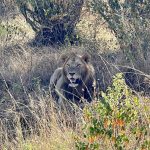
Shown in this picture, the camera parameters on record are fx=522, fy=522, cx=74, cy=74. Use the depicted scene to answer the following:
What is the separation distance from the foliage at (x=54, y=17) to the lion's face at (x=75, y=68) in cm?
229

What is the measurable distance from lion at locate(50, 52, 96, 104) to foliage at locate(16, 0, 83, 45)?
7.32 ft

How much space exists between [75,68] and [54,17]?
9.24 ft

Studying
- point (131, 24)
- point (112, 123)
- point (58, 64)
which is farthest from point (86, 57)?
point (112, 123)

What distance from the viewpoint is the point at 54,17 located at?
10.0 metres

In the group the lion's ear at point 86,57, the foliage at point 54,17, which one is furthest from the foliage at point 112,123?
the foliage at point 54,17

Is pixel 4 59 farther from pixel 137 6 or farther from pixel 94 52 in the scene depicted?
pixel 137 6

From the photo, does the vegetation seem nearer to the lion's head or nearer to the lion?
the lion

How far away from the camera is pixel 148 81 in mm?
7453

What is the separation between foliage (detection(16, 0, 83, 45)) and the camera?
391 inches

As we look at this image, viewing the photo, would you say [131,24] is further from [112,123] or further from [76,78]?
[112,123]

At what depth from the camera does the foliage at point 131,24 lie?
313 inches

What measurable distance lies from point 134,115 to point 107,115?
22 centimetres

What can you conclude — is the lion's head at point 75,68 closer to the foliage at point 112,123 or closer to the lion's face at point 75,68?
the lion's face at point 75,68

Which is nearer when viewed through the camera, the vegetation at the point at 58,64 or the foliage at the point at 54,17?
the vegetation at the point at 58,64
